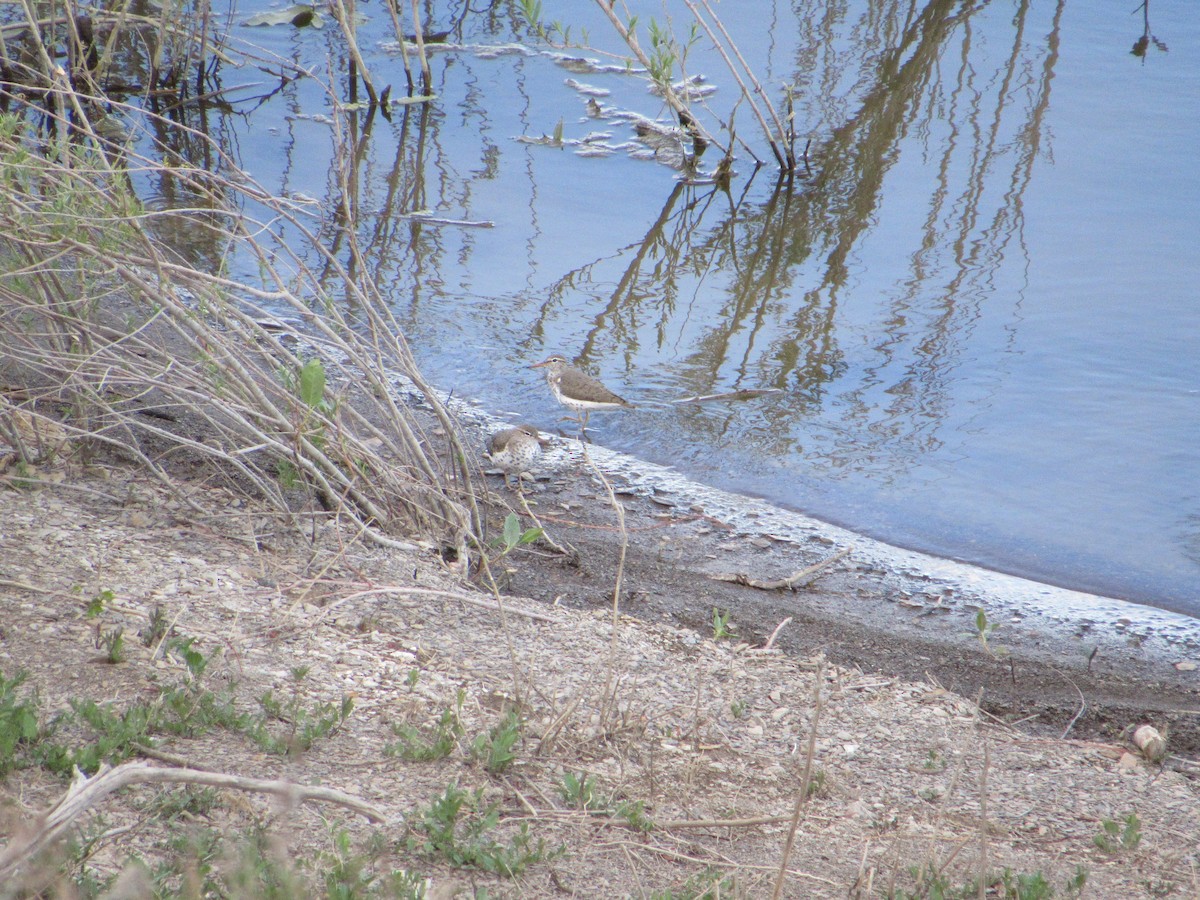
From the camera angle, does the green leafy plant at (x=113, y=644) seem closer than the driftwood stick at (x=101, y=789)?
No

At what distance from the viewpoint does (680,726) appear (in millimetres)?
3732

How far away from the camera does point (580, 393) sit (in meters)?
6.97

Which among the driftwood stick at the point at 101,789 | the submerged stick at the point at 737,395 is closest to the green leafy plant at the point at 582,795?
the driftwood stick at the point at 101,789

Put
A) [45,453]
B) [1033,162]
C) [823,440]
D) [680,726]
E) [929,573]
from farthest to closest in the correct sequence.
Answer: [1033,162], [823,440], [929,573], [45,453], [680,726]

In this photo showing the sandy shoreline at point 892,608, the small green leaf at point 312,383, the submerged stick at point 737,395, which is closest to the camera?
the small green leaf at point 312,383

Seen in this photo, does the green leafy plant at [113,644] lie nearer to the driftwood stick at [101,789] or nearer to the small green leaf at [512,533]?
the driftwood stick at [101,789]

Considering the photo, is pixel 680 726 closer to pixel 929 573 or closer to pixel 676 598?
pixel 676 598

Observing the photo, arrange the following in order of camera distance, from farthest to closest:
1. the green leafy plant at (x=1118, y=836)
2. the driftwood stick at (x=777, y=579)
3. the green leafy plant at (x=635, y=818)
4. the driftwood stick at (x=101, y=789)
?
the driftwood stick at (x=777, y=579)
the green leafy plant at (x=1118, y=836)
the green leafy plant at (x=635, y=818)
the driftwood stick at (x=101, y=789)

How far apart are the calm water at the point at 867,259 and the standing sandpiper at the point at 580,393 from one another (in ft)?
0.85

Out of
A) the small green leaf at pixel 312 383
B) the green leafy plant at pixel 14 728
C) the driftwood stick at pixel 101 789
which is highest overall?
the small green leaf at pixel 312 383

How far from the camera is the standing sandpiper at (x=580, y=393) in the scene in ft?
22.8

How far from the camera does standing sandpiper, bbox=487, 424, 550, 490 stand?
20.7 ft

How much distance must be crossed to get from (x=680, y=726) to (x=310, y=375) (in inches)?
73.5

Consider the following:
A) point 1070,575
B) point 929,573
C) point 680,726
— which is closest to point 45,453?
point 680,726
